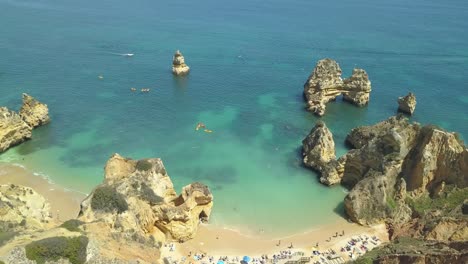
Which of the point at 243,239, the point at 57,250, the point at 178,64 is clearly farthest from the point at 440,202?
the point at 178,64

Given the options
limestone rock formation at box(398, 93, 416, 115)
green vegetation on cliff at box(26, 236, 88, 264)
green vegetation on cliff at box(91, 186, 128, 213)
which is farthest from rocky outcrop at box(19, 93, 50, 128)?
limestone rock formation at box(398, 93, 416, 115)

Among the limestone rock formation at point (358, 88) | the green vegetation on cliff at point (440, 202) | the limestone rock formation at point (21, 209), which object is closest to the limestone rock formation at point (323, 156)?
the green vegetation on cliff at point (440, 202)

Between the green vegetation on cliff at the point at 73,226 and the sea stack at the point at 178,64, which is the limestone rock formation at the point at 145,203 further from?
the sea stack at the point at 178,64

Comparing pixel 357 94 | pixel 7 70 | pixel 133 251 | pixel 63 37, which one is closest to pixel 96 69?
pixel 7 70

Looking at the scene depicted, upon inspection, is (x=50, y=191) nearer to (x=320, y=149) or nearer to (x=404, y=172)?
(x=320, y=149)

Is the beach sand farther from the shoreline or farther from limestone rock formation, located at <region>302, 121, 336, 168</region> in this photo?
limestone rock formation, located at <region>302, 121, 336, 168</region>
